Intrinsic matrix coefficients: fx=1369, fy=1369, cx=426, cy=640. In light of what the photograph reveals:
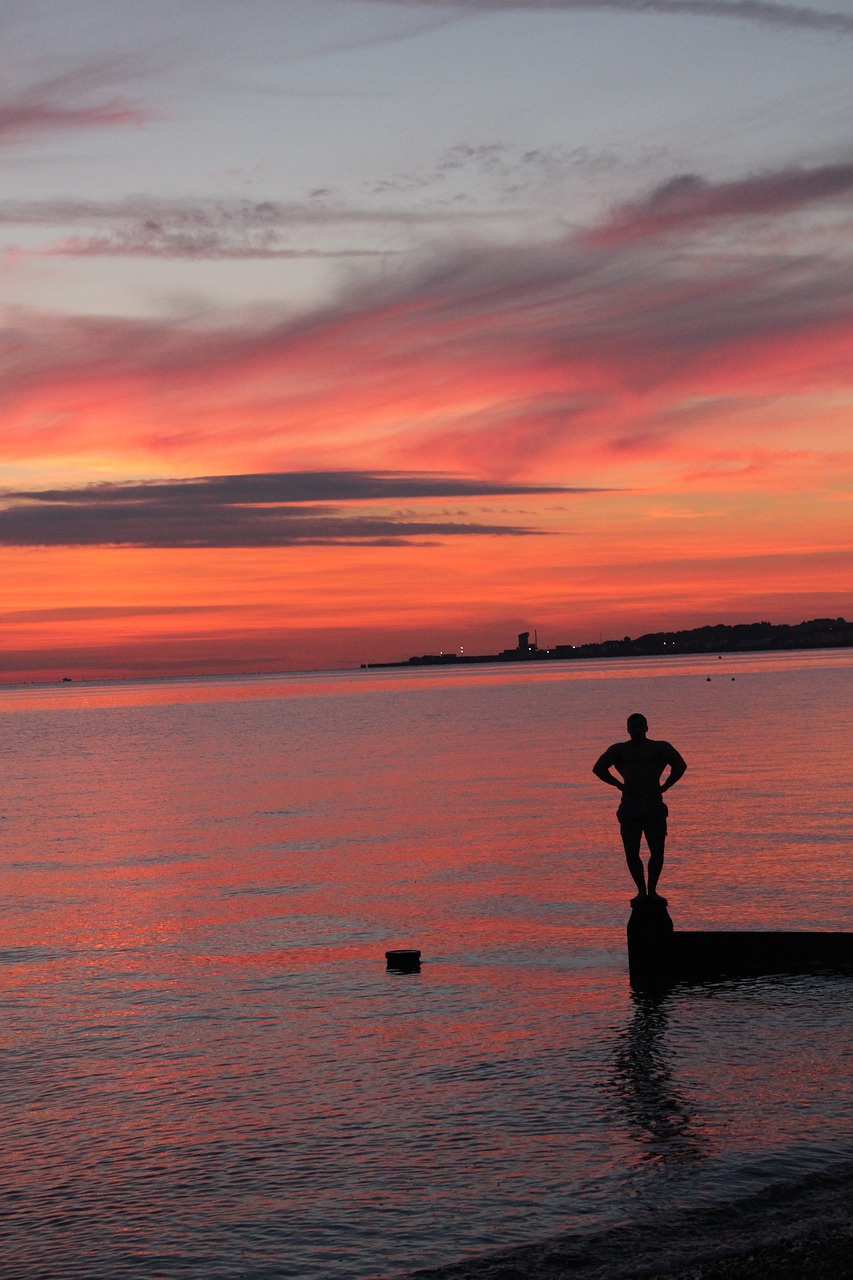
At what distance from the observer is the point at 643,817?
1700 centimetres

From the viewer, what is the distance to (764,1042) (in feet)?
44.9

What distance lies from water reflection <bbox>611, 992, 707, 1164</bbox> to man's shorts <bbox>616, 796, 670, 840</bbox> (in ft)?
7.47

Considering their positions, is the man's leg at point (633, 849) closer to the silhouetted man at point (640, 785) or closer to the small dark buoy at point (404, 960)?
the silhouetted man at point (640, 785)

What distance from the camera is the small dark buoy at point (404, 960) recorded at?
17.8 m

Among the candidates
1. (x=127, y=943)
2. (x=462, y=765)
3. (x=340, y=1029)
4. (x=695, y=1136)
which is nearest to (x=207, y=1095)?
(x=340, y=1029)

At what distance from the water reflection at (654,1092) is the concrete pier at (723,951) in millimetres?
893

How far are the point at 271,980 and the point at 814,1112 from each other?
8.23 m

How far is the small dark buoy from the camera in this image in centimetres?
1784

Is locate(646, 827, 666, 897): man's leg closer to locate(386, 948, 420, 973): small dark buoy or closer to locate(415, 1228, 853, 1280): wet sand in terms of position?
locate(386, 948, 420, 973): small dark buoy

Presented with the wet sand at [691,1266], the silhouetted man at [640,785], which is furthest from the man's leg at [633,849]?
the wet sand at [691,1266]

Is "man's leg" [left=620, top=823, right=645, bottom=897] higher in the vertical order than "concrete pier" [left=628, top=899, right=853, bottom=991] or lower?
higher

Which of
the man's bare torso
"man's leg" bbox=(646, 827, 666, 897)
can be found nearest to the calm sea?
"man's leg" bbox=(646, 827, 666, 897)

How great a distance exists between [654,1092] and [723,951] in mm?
4310

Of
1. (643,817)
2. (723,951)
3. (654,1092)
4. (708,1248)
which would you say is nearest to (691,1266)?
(708,1248)
